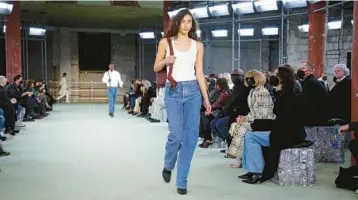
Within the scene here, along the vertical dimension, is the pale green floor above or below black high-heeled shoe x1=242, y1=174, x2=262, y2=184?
below

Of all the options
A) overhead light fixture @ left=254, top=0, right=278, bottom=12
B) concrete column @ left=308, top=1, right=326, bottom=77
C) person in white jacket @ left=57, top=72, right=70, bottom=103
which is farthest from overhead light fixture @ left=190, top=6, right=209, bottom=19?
person in white jacket @ left=57, top=72, right=70, bottom=103

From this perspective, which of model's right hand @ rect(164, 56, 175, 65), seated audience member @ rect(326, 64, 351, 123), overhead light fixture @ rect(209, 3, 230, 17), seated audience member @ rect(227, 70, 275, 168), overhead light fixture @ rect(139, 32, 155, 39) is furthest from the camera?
overhead light fixture @ rect(139, 32, 155, 39)

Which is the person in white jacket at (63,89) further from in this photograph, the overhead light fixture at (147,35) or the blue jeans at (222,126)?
the blue jeans at (222,126)

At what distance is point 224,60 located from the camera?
54.4ft

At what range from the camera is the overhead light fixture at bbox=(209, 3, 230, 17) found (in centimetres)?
1087

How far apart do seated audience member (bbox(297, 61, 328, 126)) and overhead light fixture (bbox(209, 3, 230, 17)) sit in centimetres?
574

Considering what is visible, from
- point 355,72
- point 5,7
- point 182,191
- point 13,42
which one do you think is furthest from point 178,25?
point 13,42

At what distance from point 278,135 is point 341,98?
1914mm

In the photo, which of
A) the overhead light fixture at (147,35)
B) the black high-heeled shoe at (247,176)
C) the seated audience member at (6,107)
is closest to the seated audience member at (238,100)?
the black high-heeled shoe at (247,176)

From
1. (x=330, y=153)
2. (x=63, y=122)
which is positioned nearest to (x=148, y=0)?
(x=63, y=122)

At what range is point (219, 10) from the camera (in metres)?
11.0

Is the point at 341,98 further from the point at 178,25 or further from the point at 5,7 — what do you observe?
the point at 5,7

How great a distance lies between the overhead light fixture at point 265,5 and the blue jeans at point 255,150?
253 inches

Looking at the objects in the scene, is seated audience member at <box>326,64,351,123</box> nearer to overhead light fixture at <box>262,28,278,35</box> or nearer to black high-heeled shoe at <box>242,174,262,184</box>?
black high-heeled shoe at <box>242,174,262,184</box>
